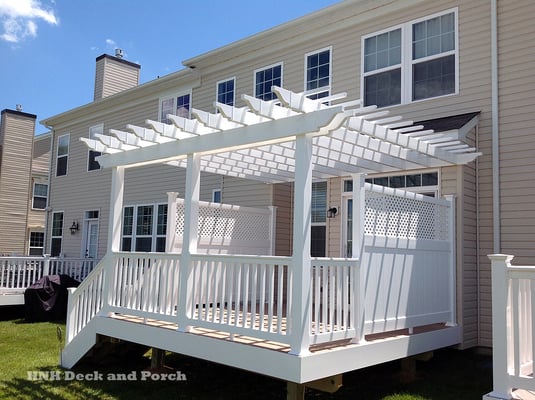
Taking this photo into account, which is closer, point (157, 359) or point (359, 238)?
point (359, 238)

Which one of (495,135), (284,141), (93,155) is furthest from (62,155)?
(495,135)

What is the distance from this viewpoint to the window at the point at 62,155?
16.9 metres

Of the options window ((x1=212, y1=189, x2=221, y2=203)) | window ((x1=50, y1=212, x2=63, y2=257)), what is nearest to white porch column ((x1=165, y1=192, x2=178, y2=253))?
window ((x1=212, y1=189, x2=221, y2=203))

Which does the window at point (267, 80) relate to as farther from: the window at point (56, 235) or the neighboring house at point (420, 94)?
the window at point (56, 235)

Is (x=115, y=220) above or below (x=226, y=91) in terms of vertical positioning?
below

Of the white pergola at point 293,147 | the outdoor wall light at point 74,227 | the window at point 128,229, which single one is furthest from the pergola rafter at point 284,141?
the outdoor wall light at point 74,227

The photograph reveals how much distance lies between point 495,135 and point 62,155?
14.3 m

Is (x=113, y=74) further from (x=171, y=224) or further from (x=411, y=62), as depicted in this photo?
(x=411, y=62)

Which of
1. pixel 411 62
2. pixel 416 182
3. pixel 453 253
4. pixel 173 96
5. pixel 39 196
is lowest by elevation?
pixel 453 253

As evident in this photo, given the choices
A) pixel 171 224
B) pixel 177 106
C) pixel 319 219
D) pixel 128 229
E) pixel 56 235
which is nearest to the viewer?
pixel 171 224

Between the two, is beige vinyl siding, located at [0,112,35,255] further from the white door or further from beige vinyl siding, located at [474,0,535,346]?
beige vinyl siding, located at [474,0,535,346]

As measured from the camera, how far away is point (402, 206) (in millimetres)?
6062

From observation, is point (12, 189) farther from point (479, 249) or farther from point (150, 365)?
point (479, 249)

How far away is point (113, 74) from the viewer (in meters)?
17.1
